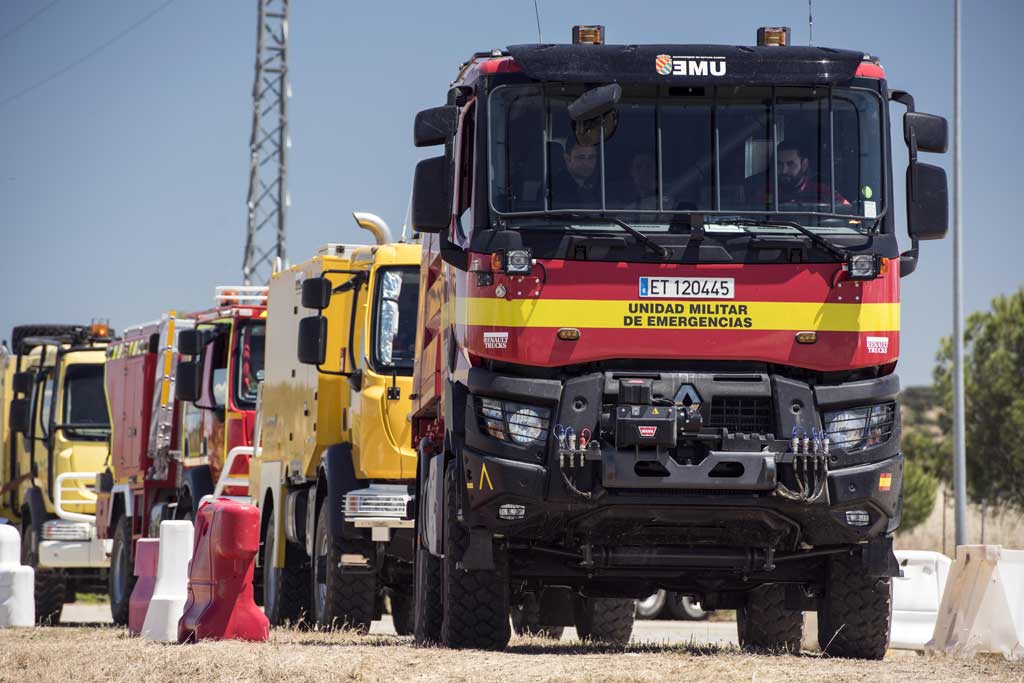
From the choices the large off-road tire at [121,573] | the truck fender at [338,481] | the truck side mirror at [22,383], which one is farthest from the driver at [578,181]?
the truck side mirror at [22,383]

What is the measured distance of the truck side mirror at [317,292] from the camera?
16297 millimetres

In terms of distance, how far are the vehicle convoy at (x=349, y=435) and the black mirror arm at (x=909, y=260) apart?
5708mm

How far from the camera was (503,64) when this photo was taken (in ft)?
36.4

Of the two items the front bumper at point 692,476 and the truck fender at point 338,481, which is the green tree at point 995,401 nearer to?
the truck fender at point 338,481

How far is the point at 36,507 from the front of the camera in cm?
2447

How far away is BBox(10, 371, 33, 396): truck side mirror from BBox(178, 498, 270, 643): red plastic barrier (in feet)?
42.0

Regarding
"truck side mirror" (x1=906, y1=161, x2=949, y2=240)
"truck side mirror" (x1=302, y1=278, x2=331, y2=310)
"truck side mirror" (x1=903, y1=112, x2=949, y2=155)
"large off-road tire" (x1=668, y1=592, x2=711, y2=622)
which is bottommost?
"large off-road tire" (x1=668, y1=592, x2=711, y2=622)

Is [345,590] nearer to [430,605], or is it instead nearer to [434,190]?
[430,605]

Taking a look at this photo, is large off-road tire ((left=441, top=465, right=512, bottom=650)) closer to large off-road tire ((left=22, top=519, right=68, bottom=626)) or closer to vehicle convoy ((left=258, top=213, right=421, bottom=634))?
vehicle convoy ((left=258, top=213, right=421, bottom=634))

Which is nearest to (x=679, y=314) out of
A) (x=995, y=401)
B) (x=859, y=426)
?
(x=859, y=426)

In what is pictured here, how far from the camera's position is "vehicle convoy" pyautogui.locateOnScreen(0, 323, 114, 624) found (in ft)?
78.7

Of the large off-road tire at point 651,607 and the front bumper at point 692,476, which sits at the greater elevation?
the front bumper at point 692,476

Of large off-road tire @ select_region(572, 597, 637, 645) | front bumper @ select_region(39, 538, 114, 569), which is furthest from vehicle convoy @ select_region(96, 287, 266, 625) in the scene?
large off-road tire @ select_region(572, 597, 637, 645)

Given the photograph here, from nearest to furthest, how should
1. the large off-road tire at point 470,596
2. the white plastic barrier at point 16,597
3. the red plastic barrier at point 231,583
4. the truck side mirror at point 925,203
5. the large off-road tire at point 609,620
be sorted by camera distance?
1. the truck side mirror at point 925,203
2. the large off-road tire at point 470,596
3. the red plastic barrier at point 231,583
4. the large off-road tire at point 609,620
5. the white plastic barrier at point 16,597
